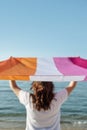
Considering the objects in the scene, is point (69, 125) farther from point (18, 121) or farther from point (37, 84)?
point (37, 84)

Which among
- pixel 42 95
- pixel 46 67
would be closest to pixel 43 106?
pixel 42 95

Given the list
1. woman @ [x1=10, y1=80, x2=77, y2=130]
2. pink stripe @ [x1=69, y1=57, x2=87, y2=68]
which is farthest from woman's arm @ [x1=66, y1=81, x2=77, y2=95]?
pink stripe @ [x1=69, y1=57, x2=87, y2=68]

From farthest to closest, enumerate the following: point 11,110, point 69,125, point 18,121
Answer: point 11,110
point 18,121
point 69,125

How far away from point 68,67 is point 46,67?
12.0 inches

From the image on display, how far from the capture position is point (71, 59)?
17.0 ft

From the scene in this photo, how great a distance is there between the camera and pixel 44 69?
4801mm

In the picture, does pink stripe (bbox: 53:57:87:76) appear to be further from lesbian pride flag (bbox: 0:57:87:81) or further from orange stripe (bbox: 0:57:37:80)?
orange stripe (bbox: 0:57:37:80)

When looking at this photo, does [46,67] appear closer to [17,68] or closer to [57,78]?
[17,68]

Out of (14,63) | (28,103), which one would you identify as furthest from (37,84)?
(14,63)

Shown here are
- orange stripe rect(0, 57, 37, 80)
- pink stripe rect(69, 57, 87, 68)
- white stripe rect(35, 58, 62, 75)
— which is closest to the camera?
orange stripe rect(0, 57, 37, 80)

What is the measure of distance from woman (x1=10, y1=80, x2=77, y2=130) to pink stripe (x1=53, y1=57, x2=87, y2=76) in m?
0.32

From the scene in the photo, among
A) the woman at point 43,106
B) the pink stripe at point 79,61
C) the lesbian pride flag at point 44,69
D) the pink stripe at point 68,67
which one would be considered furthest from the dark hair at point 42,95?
the pink stripe at point 79,61

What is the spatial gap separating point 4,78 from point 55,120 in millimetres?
819

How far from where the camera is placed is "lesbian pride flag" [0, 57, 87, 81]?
440 cm
